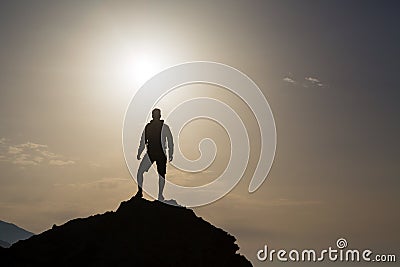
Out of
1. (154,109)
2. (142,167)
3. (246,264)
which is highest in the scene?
(154,109)

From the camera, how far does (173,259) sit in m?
30.8

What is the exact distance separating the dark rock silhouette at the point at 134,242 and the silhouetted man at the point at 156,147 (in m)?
1.20

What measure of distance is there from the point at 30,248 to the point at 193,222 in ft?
26.8

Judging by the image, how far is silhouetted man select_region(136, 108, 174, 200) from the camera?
33.6 metres

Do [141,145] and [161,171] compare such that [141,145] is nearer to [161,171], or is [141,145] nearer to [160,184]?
[161,171]

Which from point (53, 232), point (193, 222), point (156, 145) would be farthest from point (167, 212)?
point (53, 232)

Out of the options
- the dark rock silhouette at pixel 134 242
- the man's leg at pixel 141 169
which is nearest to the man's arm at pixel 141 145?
the man's leg at pixel 141 169

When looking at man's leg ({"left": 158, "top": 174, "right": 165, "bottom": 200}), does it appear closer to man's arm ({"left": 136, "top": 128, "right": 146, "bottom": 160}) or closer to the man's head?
man's arm ({"left": 136, "top": 128, "right": 146, "bottom": 160})

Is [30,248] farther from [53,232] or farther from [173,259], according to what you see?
[173,259]

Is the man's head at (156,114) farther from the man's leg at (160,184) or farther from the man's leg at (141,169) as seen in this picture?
the man's leg at (160,184)

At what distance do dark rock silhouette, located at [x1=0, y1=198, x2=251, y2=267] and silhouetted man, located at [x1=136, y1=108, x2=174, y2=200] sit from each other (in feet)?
3.93

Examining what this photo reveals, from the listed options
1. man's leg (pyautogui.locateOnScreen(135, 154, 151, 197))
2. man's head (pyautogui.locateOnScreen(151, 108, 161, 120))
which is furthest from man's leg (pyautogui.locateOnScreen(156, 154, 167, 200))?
man's head (pyautogui.locateOnScreen(151, 108, 161, 120))

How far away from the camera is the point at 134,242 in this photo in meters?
31.2

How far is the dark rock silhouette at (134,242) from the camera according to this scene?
30688mm
